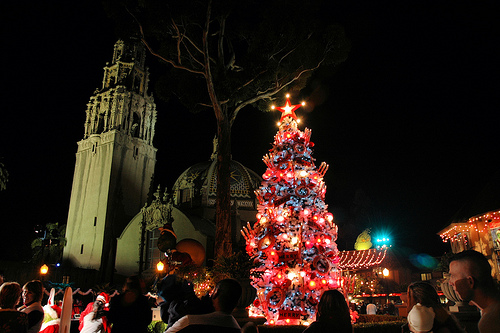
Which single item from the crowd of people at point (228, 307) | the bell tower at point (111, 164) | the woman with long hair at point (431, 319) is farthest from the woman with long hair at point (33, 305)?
the bell tower at point (111, 164)

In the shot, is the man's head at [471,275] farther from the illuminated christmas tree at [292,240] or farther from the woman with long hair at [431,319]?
the illuminated christmas tree at [292,240]

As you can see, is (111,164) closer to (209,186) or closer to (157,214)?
(157,214)

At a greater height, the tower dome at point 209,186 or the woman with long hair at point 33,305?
the tower dome at point 209,186

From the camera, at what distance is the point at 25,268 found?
27.2 m

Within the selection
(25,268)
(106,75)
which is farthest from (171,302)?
(106,75)

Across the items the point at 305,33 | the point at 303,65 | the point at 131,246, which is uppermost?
the point at 305,33

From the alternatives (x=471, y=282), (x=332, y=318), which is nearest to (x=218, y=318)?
(x=332, y=318)

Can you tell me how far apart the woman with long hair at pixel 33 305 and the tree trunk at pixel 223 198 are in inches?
326

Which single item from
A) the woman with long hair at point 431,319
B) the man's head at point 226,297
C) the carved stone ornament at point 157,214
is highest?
the carved stone ornament at point 157,214

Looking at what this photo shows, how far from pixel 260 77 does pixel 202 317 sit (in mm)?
14417

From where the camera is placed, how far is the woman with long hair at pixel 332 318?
138 inches

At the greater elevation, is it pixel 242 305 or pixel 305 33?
pixel 305 33

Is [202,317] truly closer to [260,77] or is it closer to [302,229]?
[302,229]

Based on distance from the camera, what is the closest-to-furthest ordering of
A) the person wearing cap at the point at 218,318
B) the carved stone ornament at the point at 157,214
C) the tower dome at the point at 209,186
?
the person wearing cap at the point at 218,318 → the carved stone ornament at the point at 157,214 → the tower dome at the point at 209,186
